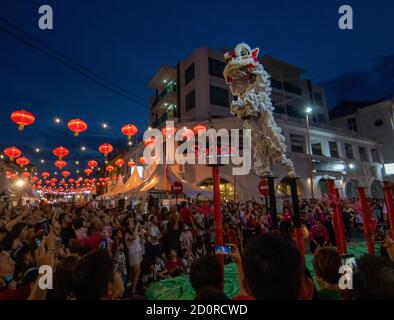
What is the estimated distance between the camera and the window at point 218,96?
23.9 meters

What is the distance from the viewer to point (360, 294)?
1.91 metres

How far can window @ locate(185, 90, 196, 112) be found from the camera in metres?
24.5

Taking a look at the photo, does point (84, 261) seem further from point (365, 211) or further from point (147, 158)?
point (147, 158)

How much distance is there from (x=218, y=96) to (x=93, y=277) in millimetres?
23772

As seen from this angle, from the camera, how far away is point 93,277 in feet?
6.16

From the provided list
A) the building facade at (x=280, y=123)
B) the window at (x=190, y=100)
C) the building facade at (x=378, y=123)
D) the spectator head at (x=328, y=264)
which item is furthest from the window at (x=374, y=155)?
the spectator head at (x=328, y=264)

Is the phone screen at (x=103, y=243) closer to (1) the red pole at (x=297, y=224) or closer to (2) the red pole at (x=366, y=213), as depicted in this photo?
(1) the red pole at (x=297, y=224)

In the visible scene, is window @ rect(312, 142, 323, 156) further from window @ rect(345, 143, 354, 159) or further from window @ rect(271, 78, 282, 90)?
window @ rect(271, 78, 282, 90)

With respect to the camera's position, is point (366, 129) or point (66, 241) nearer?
point (66, 241)

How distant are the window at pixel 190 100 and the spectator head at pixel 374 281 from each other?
2330 cm

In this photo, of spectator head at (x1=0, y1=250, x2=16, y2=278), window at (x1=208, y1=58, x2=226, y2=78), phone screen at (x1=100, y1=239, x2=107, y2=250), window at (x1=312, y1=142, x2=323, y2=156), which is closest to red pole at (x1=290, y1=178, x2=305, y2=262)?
phone screen at (x1=100, y1=239, x2=107, y2=250)
